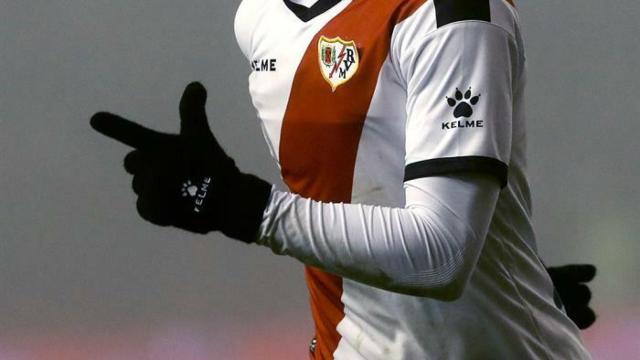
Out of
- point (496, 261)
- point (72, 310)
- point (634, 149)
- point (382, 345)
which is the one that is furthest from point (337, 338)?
point (634, 149)

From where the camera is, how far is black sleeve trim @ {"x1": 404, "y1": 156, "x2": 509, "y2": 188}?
3.07ft

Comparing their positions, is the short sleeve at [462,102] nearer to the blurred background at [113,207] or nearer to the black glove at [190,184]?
the black glove at [190,184]

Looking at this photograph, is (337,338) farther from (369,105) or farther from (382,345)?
(369,105)

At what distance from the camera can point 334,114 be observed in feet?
3.52

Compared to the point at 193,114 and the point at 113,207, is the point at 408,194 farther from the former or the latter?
the point at 113,207

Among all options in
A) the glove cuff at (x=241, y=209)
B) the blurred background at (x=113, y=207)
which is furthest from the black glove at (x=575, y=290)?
the blurred background at (x=113, y=207)

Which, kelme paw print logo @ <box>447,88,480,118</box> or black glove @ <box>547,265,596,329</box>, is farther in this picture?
black glove @ <box>547,265,596,329</box>

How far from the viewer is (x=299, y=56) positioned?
44.3 inches

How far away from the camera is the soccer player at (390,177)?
37.1 inches

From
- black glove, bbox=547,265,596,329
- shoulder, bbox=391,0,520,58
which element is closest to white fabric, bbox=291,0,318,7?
shoulder, bbox=391,0,520,58

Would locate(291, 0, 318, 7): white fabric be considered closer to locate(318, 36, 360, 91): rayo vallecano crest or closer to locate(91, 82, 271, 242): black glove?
locate(318, 36, 360, 91): rayo vallecano crest

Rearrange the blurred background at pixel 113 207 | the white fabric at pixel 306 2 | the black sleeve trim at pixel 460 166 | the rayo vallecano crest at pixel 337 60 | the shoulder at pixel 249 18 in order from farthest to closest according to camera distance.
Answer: the blurred background at pixel 113 207
the shoulder at pixel 249 18
the white fabric at pixel 306 2
the rayo vallecano crest at pixel 337 60
the black sleeve trim at pixel 460 166

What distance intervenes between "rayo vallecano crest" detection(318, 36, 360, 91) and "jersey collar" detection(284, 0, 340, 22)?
0.05 m

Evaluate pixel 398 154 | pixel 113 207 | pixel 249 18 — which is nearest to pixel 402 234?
pixel 398 154
